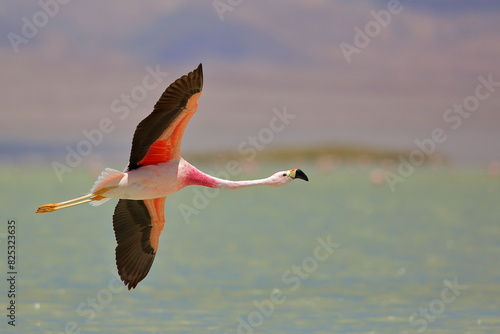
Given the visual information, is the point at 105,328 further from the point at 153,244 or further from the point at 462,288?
the point at 462,288

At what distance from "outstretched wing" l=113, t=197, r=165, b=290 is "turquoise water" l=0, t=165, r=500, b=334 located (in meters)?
3.36

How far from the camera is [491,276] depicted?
29000 mm

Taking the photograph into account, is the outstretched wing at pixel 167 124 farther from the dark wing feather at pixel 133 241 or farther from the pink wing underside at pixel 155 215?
the dark wing feather at pixel 133 241

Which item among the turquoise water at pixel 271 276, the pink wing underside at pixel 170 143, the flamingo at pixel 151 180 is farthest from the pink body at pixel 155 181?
the turquoise water at pixel 271 276

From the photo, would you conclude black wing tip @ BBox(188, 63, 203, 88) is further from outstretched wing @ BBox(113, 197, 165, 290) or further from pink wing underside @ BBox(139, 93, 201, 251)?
outstretched wing @ BBox(113, 197, 165, 290)

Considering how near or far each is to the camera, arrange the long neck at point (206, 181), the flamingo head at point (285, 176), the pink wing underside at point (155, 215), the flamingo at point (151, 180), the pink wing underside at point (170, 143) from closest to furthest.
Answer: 1. the flamingo at point (151, 180)
2. the pink wing underside at point (170, 143)
3. the flamingo head at point (285, 176)
4. the long neck at point (206, 181)
5. the pink wing underside at point (155, 215)

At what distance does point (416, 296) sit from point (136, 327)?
28.1 feet

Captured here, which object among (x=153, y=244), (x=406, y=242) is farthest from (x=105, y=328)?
(x=406, y=242)

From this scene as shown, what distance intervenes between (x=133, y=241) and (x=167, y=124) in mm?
2811

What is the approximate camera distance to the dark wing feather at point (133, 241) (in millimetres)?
16797

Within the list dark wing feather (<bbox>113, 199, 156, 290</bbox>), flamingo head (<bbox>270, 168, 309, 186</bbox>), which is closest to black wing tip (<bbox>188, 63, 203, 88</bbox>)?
flamingo head (<bbox>270, 168, 309, 186</bbox>)

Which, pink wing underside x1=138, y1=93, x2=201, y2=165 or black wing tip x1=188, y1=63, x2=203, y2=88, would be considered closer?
black wing tip x1=188, y1=63, x2=203, y2=88

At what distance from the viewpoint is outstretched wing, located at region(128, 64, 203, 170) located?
576 inches

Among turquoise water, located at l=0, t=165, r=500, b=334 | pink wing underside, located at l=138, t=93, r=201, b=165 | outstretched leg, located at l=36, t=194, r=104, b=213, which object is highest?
pink wing underside, located at l=138, t=93, r=201, b=165
